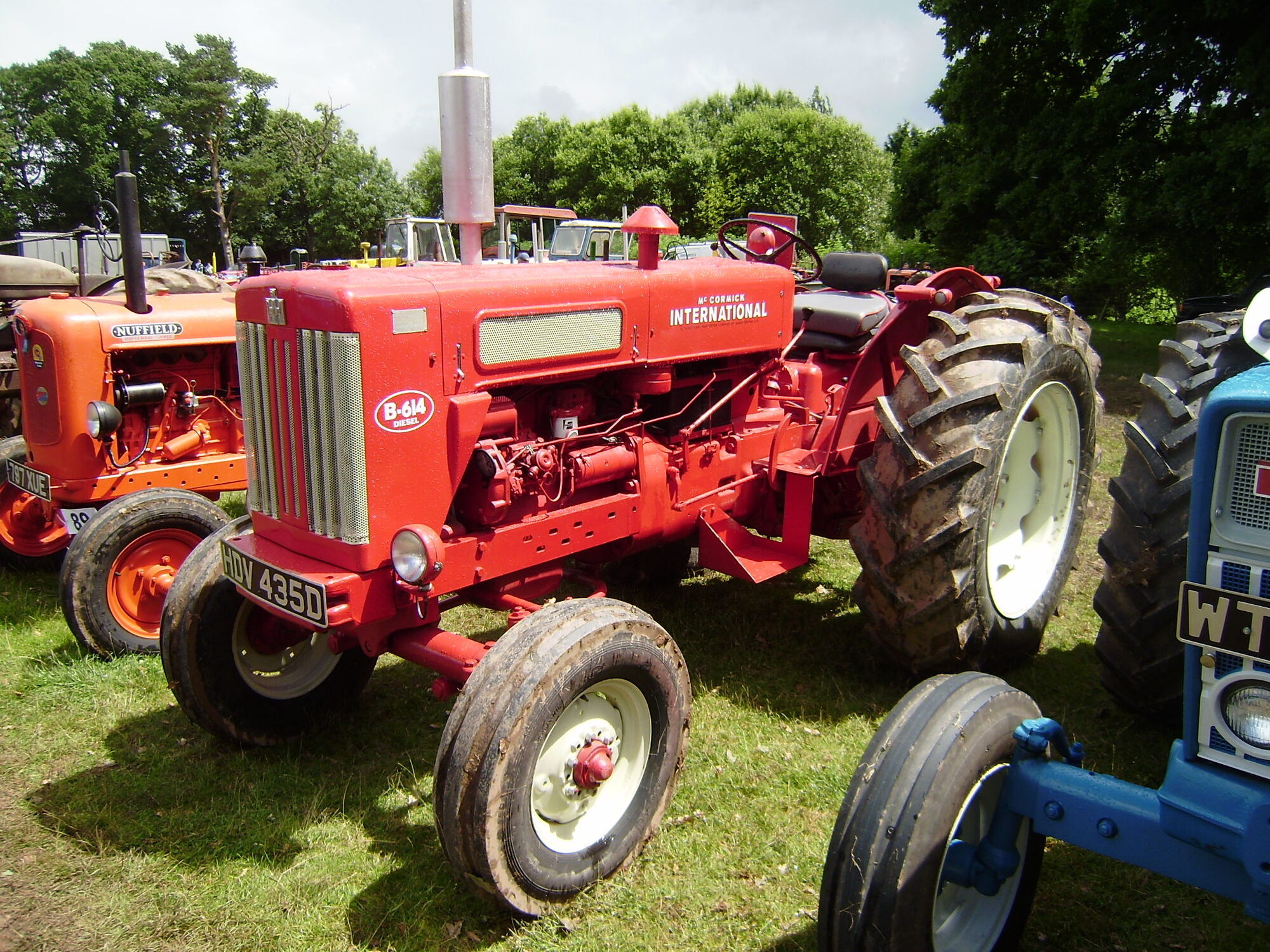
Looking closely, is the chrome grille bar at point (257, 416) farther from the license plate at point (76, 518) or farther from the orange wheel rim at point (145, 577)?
the license plate at point (76, 518)

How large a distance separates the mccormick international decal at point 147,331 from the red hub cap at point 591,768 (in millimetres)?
3689

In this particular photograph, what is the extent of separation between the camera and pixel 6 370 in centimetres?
685

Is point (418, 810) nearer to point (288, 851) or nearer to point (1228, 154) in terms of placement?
point (288, 851)

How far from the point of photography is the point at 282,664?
3.69 metres

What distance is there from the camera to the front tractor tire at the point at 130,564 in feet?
14.2

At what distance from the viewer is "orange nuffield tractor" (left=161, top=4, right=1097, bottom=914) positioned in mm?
2795

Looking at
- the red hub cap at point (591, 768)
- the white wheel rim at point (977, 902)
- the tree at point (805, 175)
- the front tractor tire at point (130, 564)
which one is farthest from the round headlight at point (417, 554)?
the tree at point (805, 175)

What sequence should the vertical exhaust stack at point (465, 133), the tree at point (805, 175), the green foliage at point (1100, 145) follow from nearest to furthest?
the vertical exhaust stack at point (465, 133) < the green foliage at point (1100, 145) < the tree at point (805, 175)

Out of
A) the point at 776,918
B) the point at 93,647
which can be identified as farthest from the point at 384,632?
the point at 93,647

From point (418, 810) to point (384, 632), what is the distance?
0.71 meters

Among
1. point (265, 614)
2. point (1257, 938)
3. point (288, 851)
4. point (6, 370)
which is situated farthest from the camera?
point (6, 370)

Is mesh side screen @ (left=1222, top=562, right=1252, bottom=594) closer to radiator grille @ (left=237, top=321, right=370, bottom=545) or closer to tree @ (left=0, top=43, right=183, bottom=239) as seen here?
radiator grille @ (left=237, top=321, right=370, bottom=545)

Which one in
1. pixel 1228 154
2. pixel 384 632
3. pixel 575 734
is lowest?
pixel 575 734

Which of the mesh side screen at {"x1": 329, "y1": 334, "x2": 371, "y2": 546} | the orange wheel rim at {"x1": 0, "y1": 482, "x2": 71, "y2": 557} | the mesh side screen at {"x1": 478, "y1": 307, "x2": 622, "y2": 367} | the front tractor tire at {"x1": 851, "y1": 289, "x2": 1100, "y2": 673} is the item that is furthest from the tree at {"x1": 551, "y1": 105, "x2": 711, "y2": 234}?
the mesh side screen at {"x1": 329, "y1": 334, "x2": 371, "y2": 546}
